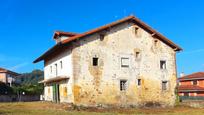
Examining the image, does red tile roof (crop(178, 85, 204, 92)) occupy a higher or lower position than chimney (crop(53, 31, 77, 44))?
lower

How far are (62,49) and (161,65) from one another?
1250 cm

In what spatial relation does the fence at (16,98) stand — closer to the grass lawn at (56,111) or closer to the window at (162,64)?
the grass lawn at (56,111)

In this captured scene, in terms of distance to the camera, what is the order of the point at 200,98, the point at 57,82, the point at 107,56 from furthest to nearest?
the point at 200,98, the point at 57,82, the point at 107,56

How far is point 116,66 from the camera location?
1533 inches

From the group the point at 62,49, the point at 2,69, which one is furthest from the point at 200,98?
the point at 2,69

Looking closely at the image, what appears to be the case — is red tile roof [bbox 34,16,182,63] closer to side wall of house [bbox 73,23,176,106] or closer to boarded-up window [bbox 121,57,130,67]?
side wall of house [bbox 73,23,176,106]

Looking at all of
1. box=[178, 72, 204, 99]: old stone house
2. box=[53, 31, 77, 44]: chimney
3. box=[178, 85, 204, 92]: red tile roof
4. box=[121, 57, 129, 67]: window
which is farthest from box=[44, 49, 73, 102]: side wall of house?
box=[178, 85, 204, 92]: red tile roof

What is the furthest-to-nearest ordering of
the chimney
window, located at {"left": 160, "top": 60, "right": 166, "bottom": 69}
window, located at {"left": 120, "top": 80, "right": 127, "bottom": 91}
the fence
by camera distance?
the fence
window, located at {"left": 160, "top": 60, "right": 166, "bottom": 69}
the chimney
window, located at {"left": 120, "top": 80, "right": 127, "bottom": 91}

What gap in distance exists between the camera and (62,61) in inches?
1553

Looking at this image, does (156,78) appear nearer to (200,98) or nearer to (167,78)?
(167,78)

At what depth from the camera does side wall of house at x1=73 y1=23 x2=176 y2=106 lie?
36.6 metres

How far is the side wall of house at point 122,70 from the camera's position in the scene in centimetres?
3662

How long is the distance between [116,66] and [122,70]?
91 cm

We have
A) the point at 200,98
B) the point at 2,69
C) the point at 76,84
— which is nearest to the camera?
the point at 76,84
